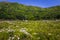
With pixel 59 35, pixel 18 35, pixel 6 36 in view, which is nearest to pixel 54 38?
pixel 59 35

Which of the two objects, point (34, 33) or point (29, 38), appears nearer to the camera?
point (29, 38)

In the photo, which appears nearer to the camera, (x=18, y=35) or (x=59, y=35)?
(x=18, y=35)

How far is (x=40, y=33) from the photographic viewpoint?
35406 millimetres

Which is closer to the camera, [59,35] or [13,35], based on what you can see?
[13,35]

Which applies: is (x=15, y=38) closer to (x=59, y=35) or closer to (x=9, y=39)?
(x=9, y=39)

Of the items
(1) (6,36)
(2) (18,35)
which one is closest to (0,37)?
(1) (6,36)

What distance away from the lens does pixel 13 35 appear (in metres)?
33.0

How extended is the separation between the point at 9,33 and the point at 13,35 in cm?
103

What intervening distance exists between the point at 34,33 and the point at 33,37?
2.21 m

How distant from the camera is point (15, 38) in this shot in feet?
106

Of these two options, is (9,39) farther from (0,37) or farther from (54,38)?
(54,38)

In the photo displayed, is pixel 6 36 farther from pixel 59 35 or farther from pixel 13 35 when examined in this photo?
pixel 59 35

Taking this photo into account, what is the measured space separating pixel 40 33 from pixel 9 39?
6.49 m

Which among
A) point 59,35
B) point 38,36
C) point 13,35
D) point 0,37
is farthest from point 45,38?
point 0,37
